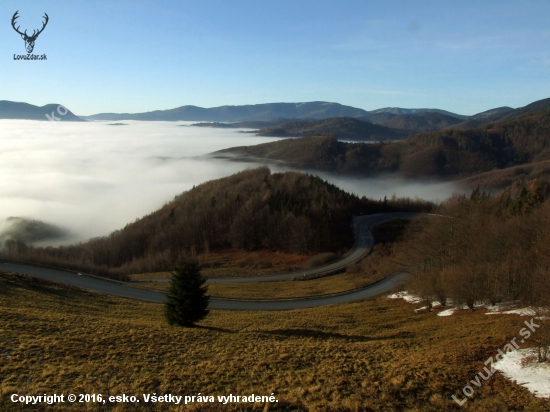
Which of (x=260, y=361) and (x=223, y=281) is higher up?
(x=260, y=361)

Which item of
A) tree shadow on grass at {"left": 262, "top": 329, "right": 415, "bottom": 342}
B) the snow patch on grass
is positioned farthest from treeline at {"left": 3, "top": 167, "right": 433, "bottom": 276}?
the snow patch on grass

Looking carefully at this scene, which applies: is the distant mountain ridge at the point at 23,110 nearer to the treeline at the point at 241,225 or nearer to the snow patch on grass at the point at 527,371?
the treeline at the point at 241,225

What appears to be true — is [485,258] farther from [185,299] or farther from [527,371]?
[185,299]

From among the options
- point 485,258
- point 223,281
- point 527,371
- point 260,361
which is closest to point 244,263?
point 223,281

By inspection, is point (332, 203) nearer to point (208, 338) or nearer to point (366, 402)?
point (208, 338)

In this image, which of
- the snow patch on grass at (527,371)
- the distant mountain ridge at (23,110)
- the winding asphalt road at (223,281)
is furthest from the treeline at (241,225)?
the distant mountain ridge at (23,110)

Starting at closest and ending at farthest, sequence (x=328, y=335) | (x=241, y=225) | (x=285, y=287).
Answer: (x=328, y=335) < (x=285, y=287) < (x=241, y=225)

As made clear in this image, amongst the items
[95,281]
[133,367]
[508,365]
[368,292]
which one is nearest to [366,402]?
[508,365]
